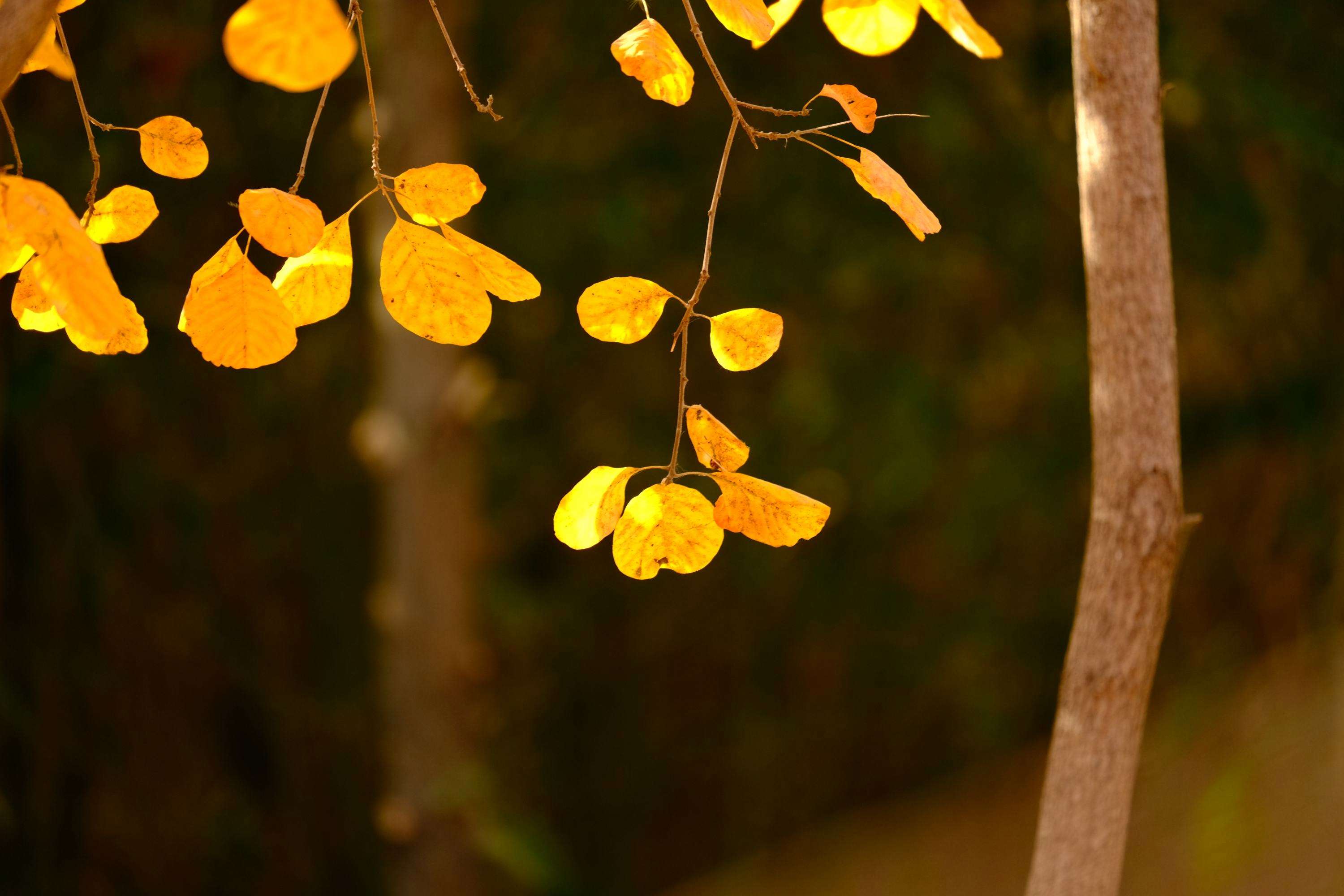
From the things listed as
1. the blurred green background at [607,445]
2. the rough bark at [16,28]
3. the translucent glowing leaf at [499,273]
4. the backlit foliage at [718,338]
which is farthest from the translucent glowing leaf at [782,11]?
the blurred green background at [607,445]

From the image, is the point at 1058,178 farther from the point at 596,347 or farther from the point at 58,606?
the point at 58,606

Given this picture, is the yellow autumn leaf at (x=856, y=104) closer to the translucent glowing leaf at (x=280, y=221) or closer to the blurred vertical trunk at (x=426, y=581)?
the translucent glowing leaf at (x=280, y=221)

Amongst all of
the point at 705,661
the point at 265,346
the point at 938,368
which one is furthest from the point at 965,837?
the point at 265,346

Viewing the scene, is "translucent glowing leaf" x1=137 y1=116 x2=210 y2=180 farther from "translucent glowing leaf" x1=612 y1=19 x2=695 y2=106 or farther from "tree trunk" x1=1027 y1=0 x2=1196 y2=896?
"tree trunk" x1=1027 y1=0 x2=1196 y2=896

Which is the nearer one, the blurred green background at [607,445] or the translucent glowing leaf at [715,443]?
the translucent glowing leaf at [715,443]

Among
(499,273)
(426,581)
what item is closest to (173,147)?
(499,273)

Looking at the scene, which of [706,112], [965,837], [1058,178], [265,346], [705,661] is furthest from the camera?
[965,837]

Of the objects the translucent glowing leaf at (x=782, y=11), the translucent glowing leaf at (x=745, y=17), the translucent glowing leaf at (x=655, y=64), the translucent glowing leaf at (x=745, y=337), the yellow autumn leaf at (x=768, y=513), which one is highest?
the translucent glowing leaf at (x=782, y=11)

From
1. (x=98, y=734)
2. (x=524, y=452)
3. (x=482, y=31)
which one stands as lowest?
(x=98, y=734)
